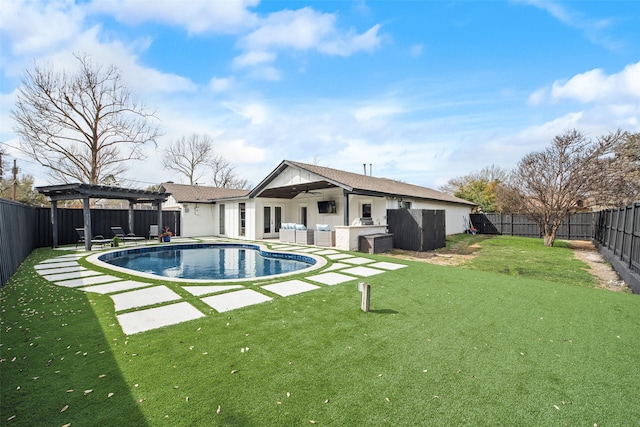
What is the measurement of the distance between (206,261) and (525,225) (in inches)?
826

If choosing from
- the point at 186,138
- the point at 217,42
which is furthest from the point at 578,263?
the point at 186,138

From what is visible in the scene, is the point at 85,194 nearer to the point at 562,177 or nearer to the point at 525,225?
the point at 562,177

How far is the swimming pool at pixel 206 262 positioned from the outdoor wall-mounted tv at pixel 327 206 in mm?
4214

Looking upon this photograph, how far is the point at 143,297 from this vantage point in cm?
481

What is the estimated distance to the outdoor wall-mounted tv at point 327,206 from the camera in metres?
14.7

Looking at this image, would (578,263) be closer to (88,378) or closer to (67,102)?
(88,378)

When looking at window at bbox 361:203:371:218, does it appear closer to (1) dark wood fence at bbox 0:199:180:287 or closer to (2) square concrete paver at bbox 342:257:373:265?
(2) square concrete paver at bbox 342:257:373:265

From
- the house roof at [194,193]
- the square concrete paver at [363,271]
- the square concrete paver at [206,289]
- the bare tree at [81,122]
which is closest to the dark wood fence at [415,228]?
the square concrete paver at [363,271]

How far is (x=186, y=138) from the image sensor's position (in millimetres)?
29750

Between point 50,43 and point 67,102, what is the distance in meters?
5.23

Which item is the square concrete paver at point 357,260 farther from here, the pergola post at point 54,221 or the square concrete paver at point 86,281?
the pergola post at point 54,221

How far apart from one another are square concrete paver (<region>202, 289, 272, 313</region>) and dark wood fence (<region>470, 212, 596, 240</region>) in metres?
19.3

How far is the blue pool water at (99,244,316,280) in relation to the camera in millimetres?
8313

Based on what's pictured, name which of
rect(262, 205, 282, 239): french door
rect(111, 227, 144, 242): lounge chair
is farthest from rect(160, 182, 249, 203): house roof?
rect(111, 227, 144, 242): lounge chair
